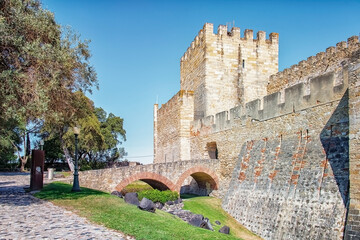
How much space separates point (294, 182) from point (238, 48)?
14047mm

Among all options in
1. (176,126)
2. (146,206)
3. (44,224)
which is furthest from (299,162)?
(176,126)

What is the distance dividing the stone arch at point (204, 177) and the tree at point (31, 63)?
8645mm

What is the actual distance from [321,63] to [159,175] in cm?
995

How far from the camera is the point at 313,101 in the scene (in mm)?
12297

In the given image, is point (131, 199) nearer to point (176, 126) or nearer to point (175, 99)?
point (176, 126)

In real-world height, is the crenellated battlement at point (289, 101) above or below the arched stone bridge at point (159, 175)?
above

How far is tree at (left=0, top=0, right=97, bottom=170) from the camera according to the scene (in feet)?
31.8

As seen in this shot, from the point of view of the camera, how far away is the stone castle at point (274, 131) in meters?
9.84

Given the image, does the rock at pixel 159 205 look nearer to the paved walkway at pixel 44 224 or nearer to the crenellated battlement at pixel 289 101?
the crenellated battlement at pixel 289 101

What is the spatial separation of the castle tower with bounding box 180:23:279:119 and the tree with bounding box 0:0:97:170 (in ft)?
41.9

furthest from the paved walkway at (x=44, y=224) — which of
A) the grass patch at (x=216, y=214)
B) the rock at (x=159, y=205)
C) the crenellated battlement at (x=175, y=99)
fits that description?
the crenellated battlement at (x=175, y=99)

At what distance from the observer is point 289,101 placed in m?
13.7

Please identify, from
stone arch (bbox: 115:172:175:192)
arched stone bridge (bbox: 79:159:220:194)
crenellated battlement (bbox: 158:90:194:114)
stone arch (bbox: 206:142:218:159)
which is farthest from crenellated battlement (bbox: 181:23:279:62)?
stone arch (bbox: 115:172:175:192)

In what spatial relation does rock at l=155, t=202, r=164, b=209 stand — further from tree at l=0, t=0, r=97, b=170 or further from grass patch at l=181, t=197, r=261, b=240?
tree at l=0, t=0, r=97, b=170
